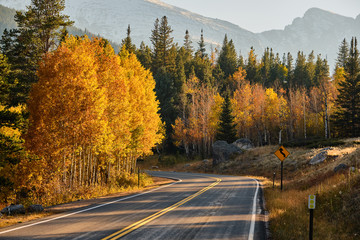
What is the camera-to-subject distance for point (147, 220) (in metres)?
9.79

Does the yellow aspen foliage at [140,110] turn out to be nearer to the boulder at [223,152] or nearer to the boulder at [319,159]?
the boulder at [223,152]

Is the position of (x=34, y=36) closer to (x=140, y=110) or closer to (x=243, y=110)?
(x=140, y=110)

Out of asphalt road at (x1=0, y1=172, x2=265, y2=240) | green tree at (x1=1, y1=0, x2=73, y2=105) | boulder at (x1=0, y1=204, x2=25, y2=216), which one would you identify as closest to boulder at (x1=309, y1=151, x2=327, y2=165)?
asphalt road at (x1=0, y1=172, x2=265, y2=240)

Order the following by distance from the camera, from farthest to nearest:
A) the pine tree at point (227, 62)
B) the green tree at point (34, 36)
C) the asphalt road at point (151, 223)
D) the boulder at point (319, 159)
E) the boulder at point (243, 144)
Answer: the pine tree at point (227, 62) → the boulder at point (243, 144) → the boulder at point (319, 159) → the green tree at point (34, 36) → the asphalt road at point (151, 223)

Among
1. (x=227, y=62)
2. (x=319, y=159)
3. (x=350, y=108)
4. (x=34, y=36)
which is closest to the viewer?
(x=34, y=36)

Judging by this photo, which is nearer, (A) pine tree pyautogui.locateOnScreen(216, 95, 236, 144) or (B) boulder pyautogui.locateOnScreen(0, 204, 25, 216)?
(B) boulder pyautogui.locateOnScreen(0, 204, 25, 216)

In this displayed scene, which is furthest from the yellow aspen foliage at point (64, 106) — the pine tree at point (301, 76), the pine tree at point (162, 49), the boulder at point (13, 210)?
the pine tree at point (301, 76)

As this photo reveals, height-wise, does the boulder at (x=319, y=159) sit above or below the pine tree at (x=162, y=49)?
below

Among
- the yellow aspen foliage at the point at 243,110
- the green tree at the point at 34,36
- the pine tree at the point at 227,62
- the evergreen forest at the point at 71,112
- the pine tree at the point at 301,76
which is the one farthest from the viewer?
the pine tree at the point at 227,62

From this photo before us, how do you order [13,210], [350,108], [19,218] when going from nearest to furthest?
[19,218] → [13,210] → [350,108]

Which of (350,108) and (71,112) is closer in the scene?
(71,112)

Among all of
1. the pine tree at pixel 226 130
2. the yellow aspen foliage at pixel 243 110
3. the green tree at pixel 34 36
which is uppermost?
the green tree at pixel 34 36

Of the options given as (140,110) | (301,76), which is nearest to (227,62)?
(301,76)

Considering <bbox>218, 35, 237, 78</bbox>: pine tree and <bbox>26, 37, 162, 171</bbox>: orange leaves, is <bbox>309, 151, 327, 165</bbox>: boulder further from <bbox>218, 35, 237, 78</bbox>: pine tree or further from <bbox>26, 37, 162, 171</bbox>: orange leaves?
<bbox>218, 35, 237, 78</bbox>: pine tree
